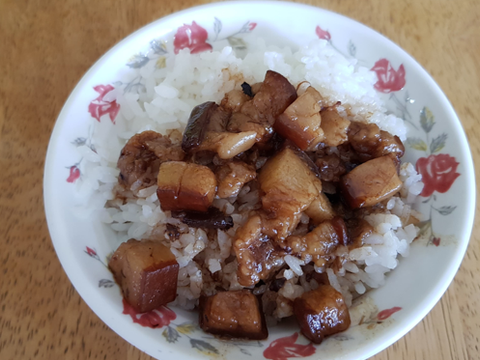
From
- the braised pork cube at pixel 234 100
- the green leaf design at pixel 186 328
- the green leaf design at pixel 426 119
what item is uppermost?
the green leaf design at pixel 426 119

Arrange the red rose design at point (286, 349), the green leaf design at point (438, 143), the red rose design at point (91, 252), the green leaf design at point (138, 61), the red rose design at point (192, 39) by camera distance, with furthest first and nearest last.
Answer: the red rose design at point (192, 39) < the green leaf design at point (138, 61) < the green leaf design at point (438, 143) < the red rose design at point (91, 252) < the red rose design at point (286, 349)

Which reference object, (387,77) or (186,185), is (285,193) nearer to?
(186,185)

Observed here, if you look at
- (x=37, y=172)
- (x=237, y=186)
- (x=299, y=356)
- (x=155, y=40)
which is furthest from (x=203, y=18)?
(x=299, y=356)

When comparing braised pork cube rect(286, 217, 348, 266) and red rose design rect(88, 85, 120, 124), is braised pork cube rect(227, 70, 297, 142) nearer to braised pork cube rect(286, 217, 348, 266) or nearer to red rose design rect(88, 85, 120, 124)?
braised pork cube rect(286, 217, 348, 266)

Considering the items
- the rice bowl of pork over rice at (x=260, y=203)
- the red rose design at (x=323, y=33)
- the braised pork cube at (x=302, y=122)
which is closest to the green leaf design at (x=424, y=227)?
the rice bowl of pork over rice at (x=260, y=203)

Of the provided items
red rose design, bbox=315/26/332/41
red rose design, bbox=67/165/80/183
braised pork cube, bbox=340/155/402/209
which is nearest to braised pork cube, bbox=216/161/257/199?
braised pork cube, bbox=340/155/402/209

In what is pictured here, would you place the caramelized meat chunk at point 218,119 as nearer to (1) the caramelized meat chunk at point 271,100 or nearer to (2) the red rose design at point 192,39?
(1) the caramelized meat chunk at point 271,100

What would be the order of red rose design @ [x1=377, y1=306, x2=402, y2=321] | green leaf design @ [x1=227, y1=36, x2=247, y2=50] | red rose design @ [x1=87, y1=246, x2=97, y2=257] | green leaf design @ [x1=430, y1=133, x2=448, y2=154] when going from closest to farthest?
red rose design @ [x1=377, y1=306, x2=402, y2=321], red rose design @ [x1=87, y1=246, x2=97, y2=257], green leaf design @ [x1=430, y1=133, x2=448, y2=154], green leaf design @ [x1=227, y1=36, x2=247, y2=50]
